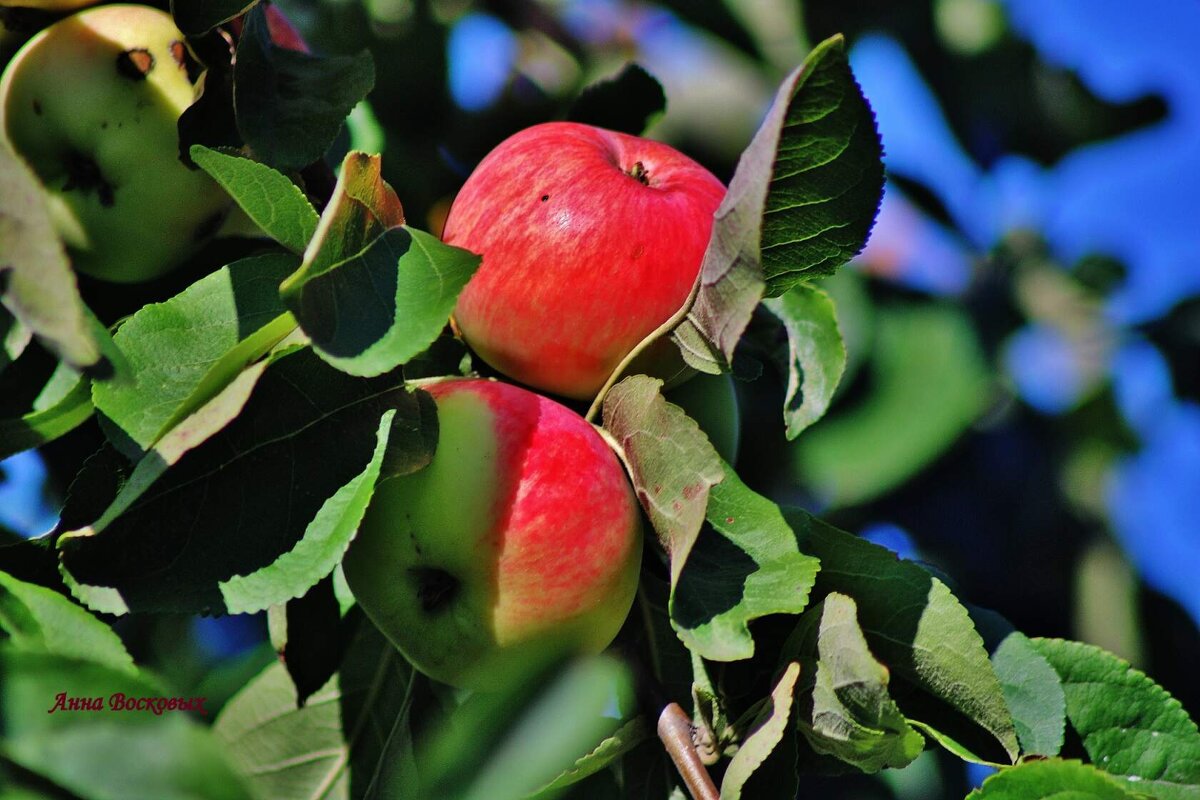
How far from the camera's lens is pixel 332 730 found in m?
1.12

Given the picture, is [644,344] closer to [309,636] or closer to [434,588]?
[434,588]

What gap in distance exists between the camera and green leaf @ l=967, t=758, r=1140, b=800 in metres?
0.80

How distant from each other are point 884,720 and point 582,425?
1.01 feet

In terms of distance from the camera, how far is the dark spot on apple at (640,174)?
3.38 ft

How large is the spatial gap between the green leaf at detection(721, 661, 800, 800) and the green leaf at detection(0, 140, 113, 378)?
19.1 inches

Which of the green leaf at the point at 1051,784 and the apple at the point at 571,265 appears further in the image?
the apple at the point at 571,265

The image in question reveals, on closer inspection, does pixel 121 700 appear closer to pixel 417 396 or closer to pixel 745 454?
pixel 417 396

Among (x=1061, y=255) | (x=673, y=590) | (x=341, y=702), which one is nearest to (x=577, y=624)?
(x=673, y=590)

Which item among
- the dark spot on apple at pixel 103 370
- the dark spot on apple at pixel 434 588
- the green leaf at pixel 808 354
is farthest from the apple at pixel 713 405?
the dark spot on apple at pixel 103 370

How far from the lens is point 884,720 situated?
82cm

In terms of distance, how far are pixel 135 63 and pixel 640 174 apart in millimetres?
426

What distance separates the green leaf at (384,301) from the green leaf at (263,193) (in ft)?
0.21

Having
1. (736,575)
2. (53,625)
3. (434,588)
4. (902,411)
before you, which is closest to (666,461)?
(736,575)

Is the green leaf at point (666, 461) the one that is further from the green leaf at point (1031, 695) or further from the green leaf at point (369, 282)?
the green leaf at point (1031, 695)
